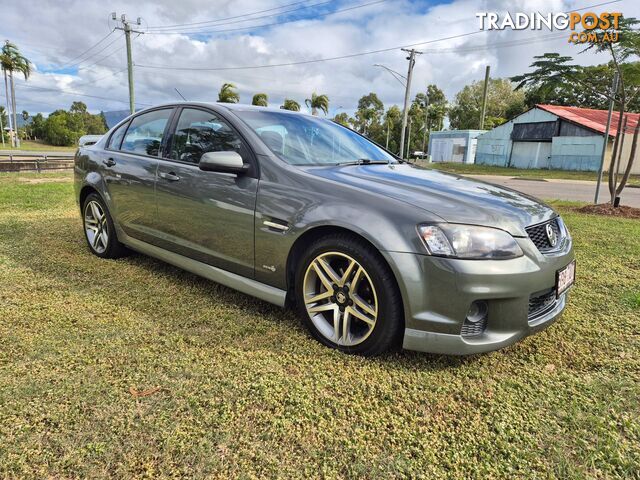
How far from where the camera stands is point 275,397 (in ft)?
6.95

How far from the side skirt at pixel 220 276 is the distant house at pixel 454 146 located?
38.4 metres

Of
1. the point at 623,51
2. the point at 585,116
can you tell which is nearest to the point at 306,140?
the point at 623,51

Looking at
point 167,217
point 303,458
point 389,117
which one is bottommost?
point 303,458

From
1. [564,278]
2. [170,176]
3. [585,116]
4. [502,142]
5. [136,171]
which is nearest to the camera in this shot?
[564,278]

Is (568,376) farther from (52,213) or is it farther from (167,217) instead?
(52,213)

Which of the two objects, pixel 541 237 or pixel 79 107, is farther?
pixel 79 107

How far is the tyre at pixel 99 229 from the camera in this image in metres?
4.11

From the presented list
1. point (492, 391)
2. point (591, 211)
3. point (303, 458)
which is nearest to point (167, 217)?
point (303, 458)

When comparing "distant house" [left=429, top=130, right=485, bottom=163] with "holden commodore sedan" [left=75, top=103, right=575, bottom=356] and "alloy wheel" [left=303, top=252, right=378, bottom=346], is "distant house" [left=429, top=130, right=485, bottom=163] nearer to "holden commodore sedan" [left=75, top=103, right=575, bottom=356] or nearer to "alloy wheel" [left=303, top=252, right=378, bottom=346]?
"holden commodore sedan" [left=75, top=103, right=575, bottom=356]

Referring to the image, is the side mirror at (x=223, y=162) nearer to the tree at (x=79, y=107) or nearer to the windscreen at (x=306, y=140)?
the windscreen at (x=306, y=140)

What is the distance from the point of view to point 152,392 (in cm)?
213

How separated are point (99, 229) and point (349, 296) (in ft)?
9.69

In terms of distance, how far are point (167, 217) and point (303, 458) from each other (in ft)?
7.31

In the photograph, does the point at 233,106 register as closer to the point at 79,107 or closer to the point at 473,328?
the point at 473,328
